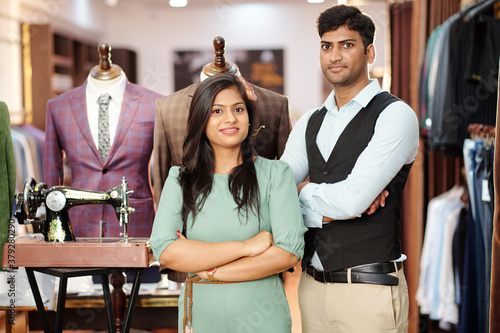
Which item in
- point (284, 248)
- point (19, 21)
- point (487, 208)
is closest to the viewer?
point (284, 248)

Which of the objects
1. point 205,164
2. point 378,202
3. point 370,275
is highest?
point 205,164

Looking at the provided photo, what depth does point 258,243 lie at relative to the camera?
1.68m

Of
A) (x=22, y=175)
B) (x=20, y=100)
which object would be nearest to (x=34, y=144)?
(x=22, y=175)

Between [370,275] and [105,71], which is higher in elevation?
[105,71]

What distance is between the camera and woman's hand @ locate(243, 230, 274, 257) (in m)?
1.67

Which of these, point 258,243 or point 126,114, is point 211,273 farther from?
point 126,114

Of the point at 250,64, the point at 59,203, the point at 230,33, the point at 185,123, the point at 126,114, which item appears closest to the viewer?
the point at 59,203

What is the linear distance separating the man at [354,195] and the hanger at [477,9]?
1.27 meters

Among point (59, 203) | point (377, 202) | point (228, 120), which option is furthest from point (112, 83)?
point (377, 202)

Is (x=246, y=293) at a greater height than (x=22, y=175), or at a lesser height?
lesser

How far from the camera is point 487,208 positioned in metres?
2.68

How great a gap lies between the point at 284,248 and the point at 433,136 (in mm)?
2161

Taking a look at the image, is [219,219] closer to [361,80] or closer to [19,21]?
[361,80]

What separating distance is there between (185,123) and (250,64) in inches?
252
